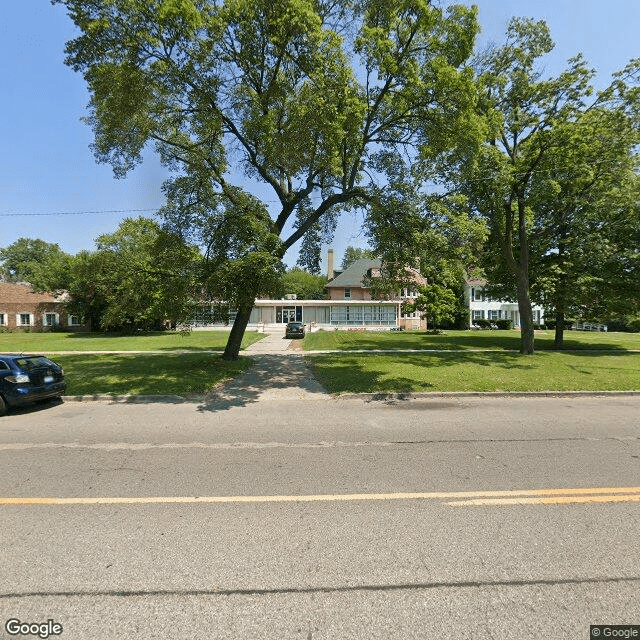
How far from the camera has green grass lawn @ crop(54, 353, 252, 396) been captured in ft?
31.7

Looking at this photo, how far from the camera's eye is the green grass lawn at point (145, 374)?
966 centimetres

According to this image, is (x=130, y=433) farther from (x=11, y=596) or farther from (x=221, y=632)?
(x=221, y=632)

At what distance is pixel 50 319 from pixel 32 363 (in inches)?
1580

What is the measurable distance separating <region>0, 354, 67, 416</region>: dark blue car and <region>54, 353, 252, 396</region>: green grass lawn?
89 cm

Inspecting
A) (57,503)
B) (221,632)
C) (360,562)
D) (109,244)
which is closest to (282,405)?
(57,503)

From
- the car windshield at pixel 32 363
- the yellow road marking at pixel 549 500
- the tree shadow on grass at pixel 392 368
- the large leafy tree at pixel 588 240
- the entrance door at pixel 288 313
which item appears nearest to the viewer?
the yellow road marking at pixel 549 500

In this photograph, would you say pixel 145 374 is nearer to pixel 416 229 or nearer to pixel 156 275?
pixel 156 275

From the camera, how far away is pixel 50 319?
135 ft

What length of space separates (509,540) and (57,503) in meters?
4.34

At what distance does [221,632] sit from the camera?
229cm

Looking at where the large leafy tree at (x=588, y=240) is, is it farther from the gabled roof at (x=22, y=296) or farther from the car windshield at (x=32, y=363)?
the gabled roof at (x=22, y=296)

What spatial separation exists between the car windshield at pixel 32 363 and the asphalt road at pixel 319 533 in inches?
78.2

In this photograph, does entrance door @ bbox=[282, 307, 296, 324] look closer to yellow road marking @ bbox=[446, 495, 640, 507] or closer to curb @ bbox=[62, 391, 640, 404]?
curb @ bbox=[62, 391, 640, 404]

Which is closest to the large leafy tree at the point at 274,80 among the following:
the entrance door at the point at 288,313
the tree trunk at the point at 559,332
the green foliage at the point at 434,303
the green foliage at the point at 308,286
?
the tree trunk at the point at 559,332
